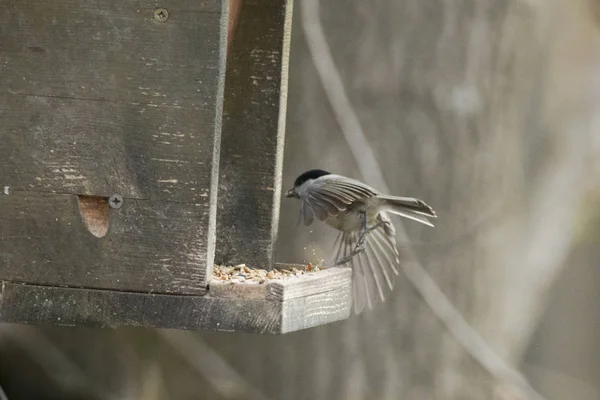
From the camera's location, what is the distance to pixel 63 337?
3.08 meters

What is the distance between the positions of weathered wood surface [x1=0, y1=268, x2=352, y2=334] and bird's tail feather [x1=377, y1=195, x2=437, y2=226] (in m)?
0.89

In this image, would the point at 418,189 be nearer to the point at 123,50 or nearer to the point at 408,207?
the point at 408,207

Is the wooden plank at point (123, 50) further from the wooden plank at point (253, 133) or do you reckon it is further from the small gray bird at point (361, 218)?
the small gray bird at point (361, 218)

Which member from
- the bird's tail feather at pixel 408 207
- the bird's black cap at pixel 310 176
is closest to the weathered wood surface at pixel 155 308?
the bird's black cap at pixel 310 176

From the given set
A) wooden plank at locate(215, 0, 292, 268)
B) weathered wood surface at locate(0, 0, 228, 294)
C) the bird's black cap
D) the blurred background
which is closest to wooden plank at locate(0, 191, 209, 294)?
weathered wood surface at locate(0, 0, 228, 294)

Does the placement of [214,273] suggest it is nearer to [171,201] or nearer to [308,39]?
[171,201]

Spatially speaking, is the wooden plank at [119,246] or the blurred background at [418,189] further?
the blurred background at [418,189]

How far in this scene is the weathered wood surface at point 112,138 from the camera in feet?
6.40

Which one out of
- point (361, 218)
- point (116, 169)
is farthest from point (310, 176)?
point (116, 169)

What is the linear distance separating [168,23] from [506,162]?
1.47 metres

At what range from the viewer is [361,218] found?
3072 millimetres

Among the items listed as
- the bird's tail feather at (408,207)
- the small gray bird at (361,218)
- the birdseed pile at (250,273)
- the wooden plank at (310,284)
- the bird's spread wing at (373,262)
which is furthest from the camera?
the bird's spread wing at (373,262)

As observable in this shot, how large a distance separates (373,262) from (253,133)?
792 millimetres

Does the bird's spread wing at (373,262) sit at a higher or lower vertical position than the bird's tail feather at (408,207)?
lower
